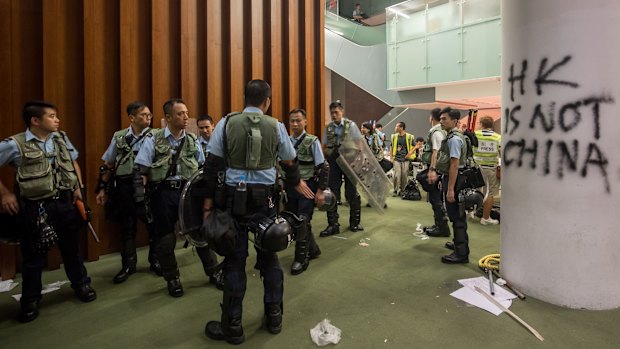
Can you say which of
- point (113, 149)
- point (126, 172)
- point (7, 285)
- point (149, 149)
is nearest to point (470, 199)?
Answer: point (149, 149)

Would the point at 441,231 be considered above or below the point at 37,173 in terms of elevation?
below

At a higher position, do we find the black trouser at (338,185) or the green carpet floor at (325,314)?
the black trouser at (338,185)

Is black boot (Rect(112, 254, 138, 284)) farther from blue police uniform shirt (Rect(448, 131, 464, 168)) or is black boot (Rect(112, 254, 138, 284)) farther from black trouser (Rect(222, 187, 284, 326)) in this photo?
blue police uniform shirt (Rect(448, 131, 464, 168))

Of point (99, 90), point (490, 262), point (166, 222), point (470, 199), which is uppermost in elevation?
point (99, 90)

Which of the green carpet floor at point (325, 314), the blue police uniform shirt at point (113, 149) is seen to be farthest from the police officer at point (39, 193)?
the blue police uniform shirt at point (113, 149)

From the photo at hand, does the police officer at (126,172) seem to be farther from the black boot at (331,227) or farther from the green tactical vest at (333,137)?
the green tactical vest at (333,137)

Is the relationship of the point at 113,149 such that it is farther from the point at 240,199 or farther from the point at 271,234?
the point at 271,234

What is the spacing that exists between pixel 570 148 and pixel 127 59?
4211 mm

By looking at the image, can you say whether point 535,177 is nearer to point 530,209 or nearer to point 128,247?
point 530,209

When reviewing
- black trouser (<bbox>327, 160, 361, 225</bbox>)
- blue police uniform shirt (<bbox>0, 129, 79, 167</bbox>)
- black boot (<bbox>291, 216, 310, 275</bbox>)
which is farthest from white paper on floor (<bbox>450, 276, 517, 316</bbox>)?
blue police uniform shirt (<bbox>0, 129, 79, 167</bbox>)

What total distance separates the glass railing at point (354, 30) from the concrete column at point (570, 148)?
9.35m

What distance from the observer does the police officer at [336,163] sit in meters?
4.41

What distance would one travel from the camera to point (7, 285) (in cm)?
302

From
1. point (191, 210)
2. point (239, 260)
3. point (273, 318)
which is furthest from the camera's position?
point (191, 210)
